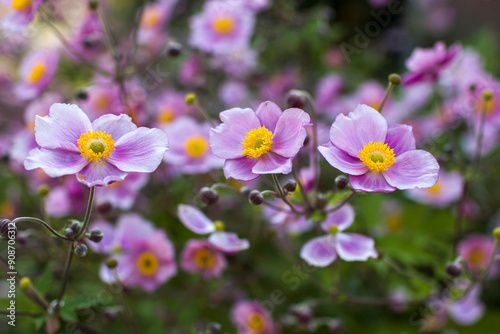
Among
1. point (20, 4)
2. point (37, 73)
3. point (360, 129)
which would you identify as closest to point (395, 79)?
point (360, 129)

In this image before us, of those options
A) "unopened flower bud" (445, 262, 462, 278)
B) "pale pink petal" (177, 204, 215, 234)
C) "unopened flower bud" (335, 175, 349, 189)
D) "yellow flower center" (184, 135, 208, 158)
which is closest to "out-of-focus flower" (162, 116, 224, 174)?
"yellow flower center" (184, 135, 208, 158)

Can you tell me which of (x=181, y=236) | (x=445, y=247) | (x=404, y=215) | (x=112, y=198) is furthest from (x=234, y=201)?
(x=445, y=247)

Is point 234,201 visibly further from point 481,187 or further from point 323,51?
point 481,187

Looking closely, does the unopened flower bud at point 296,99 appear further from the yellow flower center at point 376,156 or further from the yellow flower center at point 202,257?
the yellow flower center at point 202,257

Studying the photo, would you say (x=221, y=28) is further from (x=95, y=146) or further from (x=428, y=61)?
(x=95, y=146)

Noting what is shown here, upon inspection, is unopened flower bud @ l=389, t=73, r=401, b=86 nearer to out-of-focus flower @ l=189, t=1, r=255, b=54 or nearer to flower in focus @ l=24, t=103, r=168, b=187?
flower in focus @ l=24, t=103, r=168, b=187
